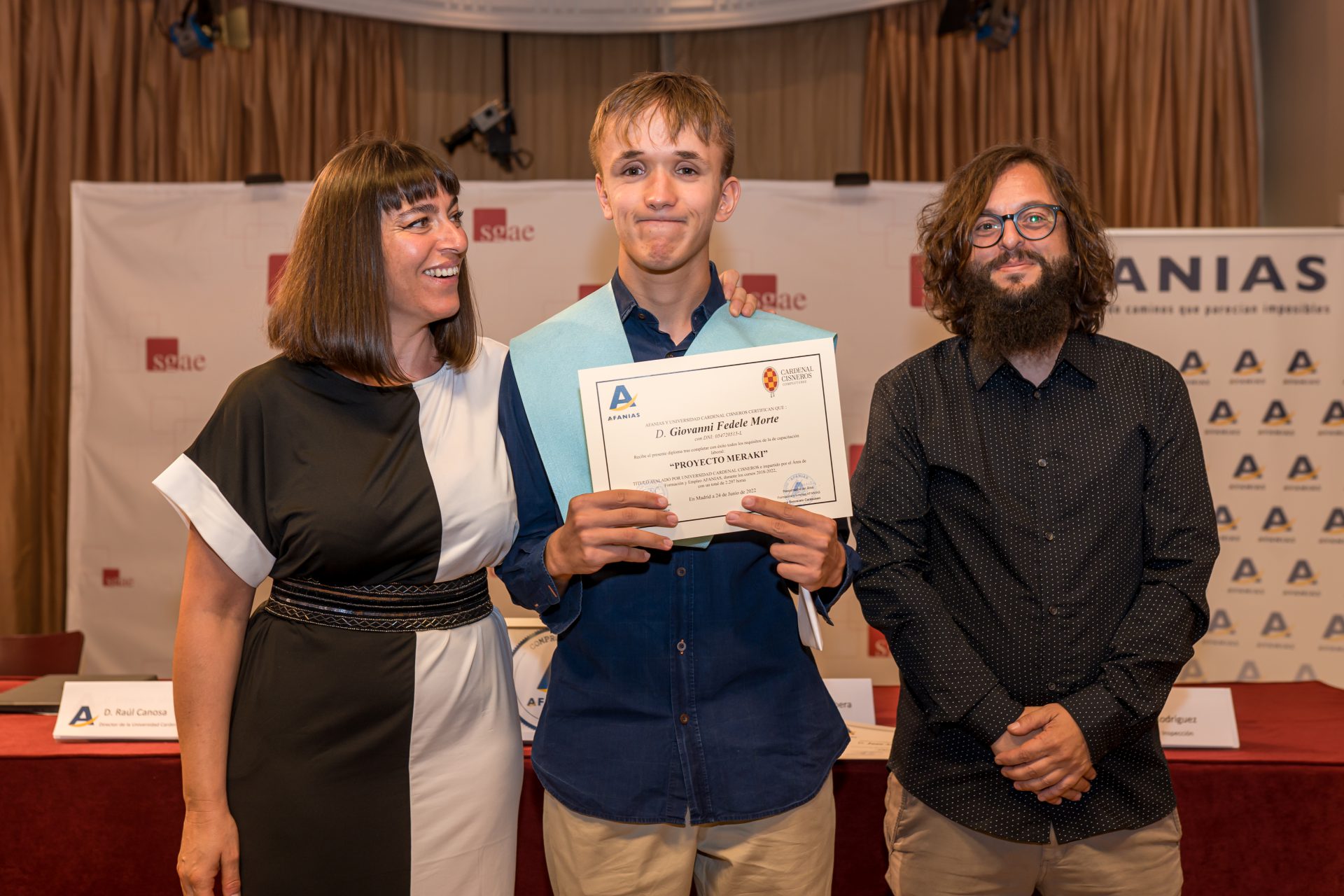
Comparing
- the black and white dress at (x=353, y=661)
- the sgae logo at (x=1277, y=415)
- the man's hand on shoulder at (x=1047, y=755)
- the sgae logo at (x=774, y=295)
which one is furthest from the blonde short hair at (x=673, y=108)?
the sgae logo at (x=1277, y=415)

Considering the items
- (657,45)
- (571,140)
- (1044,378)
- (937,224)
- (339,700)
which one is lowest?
(339,700)

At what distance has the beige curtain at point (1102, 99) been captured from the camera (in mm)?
5664

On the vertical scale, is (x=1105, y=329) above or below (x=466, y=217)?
below

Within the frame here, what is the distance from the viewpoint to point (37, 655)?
3678 millimetres

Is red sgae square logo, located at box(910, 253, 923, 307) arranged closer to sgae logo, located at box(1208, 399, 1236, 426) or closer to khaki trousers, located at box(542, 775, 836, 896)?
sgae logo, located at box(1208, 399, 1236, 426)

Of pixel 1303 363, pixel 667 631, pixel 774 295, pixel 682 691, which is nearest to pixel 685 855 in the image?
pixel 682 691

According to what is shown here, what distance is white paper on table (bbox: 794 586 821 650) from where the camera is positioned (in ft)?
5.99

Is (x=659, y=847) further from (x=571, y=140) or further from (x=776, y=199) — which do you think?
(x=571, y=140)

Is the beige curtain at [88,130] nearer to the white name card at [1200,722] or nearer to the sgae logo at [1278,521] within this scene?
the sgae logo at [1278,521]

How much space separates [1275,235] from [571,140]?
4.04 metres

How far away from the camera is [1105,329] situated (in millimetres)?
4711

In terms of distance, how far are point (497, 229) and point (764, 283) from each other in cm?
129

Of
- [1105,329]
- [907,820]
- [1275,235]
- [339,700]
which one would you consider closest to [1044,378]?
[907,820]

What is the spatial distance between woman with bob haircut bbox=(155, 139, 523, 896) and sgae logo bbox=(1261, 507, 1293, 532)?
4012 mm
